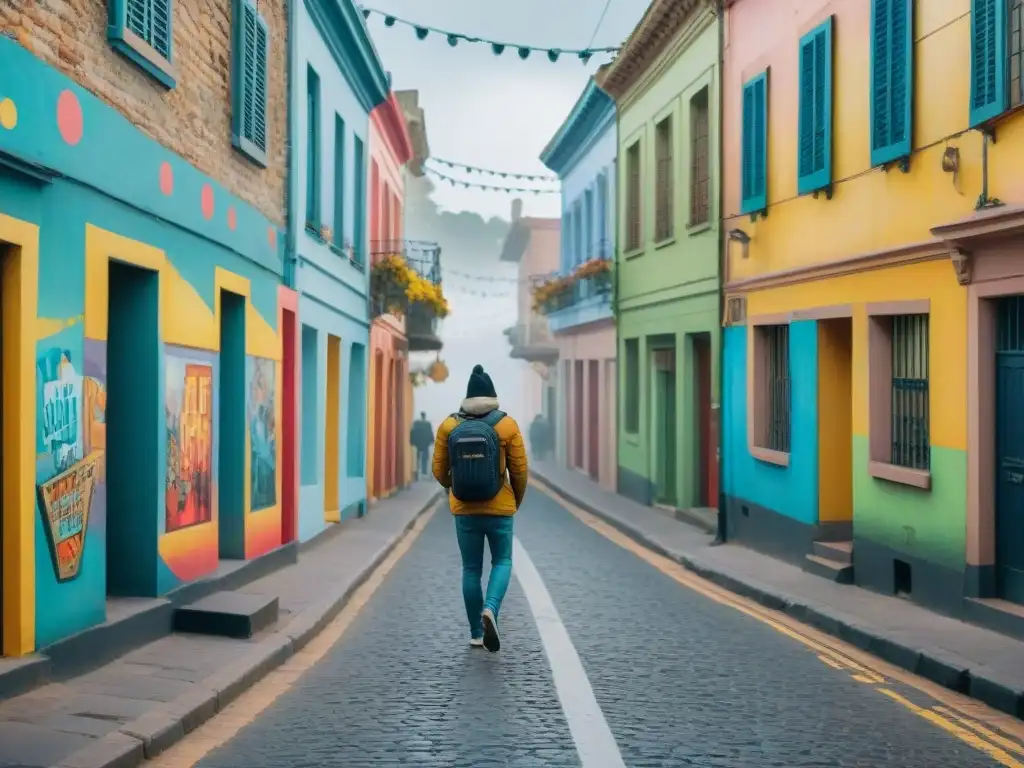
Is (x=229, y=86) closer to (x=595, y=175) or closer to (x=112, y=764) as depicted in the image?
(x=112, y=764)

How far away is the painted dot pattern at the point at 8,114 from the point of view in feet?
23.3

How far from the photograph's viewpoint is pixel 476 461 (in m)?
9.34

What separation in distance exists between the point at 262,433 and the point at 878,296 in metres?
6.20

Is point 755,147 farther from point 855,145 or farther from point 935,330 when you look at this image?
point 935,330

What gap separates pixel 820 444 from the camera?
14734 mm

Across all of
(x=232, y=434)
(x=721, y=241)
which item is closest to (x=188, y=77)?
(x=232, y=434)

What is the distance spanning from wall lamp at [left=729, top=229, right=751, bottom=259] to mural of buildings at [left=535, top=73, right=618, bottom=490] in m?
9.68

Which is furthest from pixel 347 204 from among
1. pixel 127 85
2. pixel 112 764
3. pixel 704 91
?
pixel 112 764

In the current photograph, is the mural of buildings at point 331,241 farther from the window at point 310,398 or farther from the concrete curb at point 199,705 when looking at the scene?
the concrete curb at point 199,705

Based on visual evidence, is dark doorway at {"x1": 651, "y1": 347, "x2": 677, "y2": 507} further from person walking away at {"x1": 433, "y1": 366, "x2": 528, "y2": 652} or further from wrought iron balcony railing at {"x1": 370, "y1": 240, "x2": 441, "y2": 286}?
person walking away at {"x1": 433, "y1": 366, "x2": 528, "y2": 652}

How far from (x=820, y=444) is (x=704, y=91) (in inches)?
292

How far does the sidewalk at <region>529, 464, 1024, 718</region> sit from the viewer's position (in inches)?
338

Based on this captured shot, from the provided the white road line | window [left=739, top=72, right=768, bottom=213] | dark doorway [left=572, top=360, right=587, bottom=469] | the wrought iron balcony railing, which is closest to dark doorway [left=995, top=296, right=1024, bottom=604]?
the white road line

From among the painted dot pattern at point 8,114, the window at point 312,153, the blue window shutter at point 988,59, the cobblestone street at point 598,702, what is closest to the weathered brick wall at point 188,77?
the painted dot pattern at point 8,114
